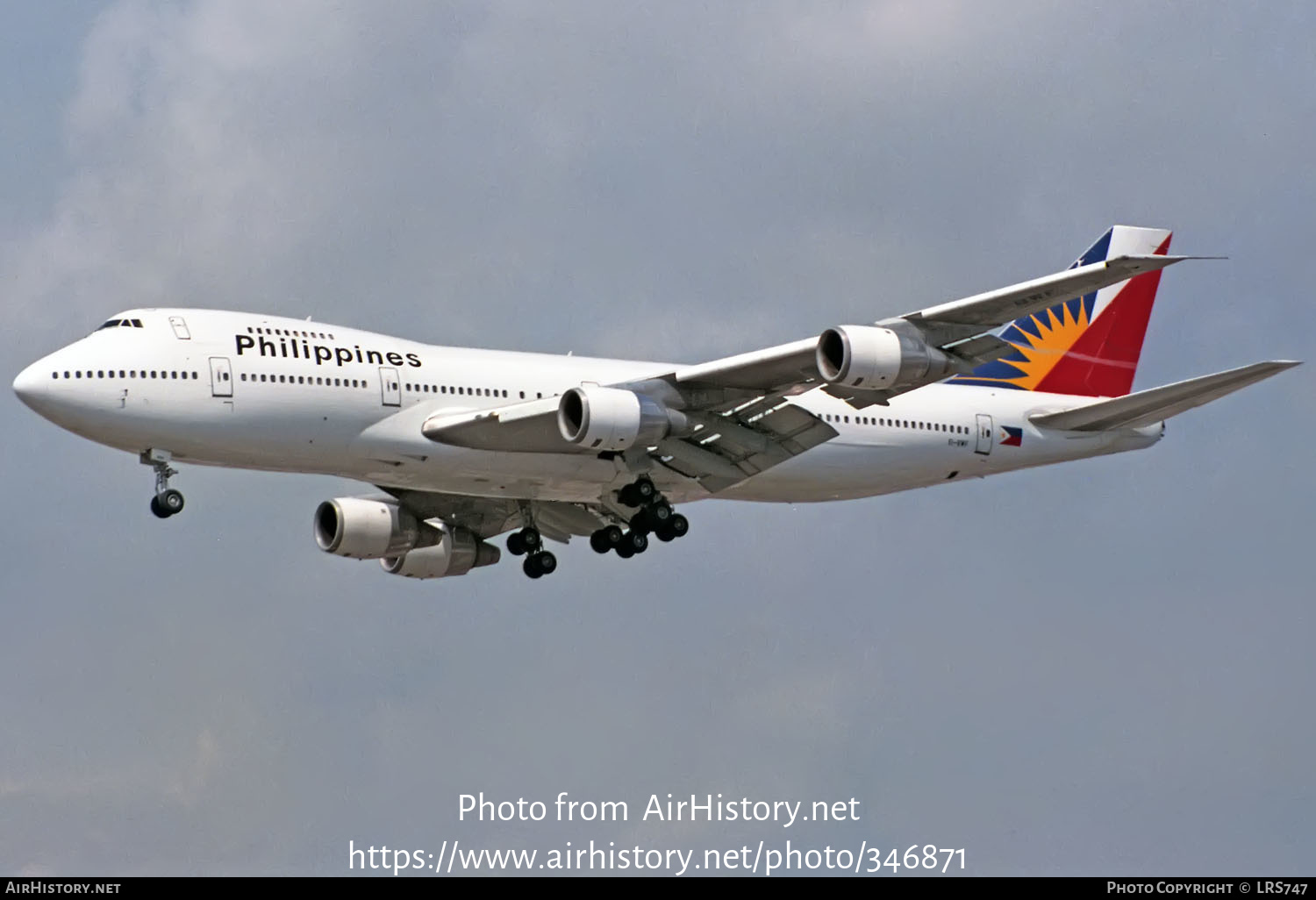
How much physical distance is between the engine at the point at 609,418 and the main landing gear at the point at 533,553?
26.6 ft

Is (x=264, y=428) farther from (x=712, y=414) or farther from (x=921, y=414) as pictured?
(x=921, y=414)

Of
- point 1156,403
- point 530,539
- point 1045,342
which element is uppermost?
point 1045,342

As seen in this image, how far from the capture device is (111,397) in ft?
136

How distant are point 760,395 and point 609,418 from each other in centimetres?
403

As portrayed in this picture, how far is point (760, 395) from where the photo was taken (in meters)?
45.2

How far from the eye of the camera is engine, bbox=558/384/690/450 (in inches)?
1688

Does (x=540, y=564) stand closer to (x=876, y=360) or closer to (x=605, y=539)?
(x=605, y=539)

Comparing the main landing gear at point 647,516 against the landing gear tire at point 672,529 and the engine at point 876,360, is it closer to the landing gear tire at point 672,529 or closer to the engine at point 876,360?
the landing gear tire at point 672,529

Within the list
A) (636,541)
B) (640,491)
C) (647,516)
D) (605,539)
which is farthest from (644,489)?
(605,539)

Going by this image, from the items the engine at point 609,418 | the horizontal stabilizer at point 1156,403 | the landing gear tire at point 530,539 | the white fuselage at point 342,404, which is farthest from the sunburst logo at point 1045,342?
the landing gear tire at point 530,539

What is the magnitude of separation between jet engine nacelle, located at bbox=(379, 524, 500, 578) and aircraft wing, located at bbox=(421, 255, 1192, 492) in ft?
24.8

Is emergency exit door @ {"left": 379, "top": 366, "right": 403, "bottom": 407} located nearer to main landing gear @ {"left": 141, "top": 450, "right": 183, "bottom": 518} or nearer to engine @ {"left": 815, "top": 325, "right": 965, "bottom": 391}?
main landing gear @ {"left": 141, "top": 450, "right": 183, "bottom": 518}
